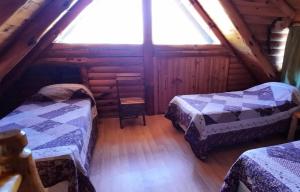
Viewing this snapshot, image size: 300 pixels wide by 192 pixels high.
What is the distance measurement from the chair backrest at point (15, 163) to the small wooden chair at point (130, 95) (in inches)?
111

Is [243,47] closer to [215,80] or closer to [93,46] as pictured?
[215,80]

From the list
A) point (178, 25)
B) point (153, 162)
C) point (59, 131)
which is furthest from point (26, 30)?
point (178, 25)

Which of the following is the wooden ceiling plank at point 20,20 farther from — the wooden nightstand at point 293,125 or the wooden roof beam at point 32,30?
the wooden nightstand at point 293,125

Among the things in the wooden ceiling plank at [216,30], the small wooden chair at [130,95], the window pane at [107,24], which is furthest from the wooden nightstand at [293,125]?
the window pane at [107,24]

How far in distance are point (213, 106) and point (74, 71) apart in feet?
8.01

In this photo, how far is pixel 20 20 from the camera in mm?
2078

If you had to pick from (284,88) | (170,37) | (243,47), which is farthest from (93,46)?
(284,88)

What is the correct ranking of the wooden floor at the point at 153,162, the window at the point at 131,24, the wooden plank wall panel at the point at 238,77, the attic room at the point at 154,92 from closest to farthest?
1. the attic room at the point at 154,92
2. the wooden floor at the point at 153,162
3. the window at the point at 131,24
4. the wooden plank wall panel at the point at 238,77

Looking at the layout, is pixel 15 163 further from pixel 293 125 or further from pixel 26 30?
pixel 293 125

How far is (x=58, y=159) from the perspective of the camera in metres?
1.51

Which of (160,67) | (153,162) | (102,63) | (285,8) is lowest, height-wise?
(153,162)

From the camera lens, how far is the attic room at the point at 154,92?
1687 mm

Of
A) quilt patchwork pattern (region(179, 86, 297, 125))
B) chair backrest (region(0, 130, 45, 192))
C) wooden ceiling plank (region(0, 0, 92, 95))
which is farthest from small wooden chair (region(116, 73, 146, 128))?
chair backrest (region(0, 130, 45, 192))

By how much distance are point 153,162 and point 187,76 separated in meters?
2.10
